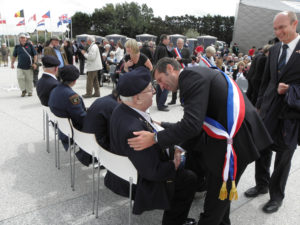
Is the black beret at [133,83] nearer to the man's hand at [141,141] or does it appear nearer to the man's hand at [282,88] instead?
the man's hand at [141,141]

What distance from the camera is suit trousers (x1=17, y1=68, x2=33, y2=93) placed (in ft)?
24.8

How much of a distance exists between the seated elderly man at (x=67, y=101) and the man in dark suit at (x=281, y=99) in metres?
2.13

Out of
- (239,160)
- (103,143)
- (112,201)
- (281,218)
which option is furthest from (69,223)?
(281,218)

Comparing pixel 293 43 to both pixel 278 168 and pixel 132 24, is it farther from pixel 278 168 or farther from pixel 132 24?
pixel 132 24

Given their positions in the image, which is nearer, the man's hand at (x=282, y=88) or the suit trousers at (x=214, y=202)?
the suit trousers at (x=214, y=202)

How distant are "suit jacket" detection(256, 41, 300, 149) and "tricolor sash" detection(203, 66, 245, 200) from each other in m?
0.86

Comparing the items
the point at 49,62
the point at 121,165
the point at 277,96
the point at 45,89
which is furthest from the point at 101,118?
the point at 49,62

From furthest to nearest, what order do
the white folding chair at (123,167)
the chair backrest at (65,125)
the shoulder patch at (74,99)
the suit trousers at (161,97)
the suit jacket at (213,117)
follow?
the suit trousers at (161,97) < the shoulder patch at (74,99) < the chair backrest at (65,125) < the white folding chair at (123,167) < the suit jacket at (213,117)

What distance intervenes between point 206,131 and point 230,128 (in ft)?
0.60

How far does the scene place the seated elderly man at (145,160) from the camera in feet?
6.23

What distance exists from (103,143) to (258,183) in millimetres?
1874

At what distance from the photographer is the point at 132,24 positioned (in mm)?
74375

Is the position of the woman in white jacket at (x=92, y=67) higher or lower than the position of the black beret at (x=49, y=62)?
lower

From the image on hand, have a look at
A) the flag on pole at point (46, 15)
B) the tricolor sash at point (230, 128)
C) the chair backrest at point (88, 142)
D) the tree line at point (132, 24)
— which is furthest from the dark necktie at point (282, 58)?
the tree line at point (132, 24)
